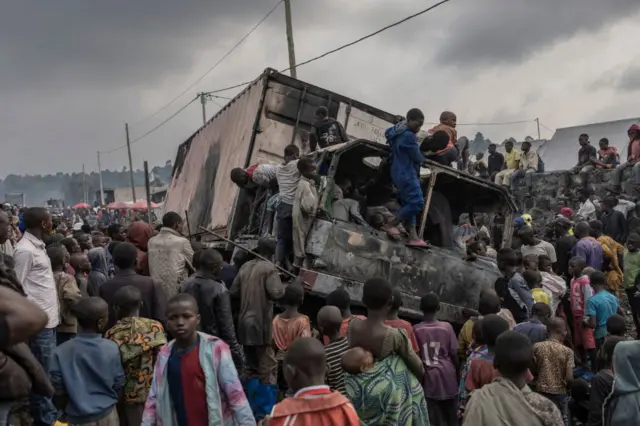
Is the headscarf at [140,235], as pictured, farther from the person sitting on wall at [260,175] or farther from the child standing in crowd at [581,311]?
the child standing in crowd at [581,311]

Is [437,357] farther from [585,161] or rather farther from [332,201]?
[585,161]

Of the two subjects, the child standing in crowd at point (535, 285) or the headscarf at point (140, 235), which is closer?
the child standing in crowd at point (535, 285)

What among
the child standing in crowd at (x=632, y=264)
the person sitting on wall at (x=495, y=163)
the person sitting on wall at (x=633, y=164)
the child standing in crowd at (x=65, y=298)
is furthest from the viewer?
the person sitting on wall at (x=495, y=163)

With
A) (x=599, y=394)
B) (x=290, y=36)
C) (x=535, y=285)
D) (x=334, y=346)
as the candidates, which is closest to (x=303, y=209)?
(x=535, y=285)

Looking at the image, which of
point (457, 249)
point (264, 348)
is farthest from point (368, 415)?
point (457, 249)

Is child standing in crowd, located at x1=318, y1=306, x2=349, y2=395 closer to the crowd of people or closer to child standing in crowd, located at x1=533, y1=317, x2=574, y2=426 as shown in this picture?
the crowd of people

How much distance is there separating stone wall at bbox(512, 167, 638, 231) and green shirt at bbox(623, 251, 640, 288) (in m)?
5.49

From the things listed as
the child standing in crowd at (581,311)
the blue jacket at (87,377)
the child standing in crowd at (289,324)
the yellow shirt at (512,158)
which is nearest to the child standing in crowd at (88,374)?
the blue jacket at (87,377)

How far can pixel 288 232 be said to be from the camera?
8133 millimetres

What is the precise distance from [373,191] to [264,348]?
3.39 m

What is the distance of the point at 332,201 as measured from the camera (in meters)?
7.93

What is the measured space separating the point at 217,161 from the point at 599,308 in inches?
306

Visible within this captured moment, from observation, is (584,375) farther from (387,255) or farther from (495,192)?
(495,192)

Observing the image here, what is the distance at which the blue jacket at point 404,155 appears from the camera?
25.7ft
